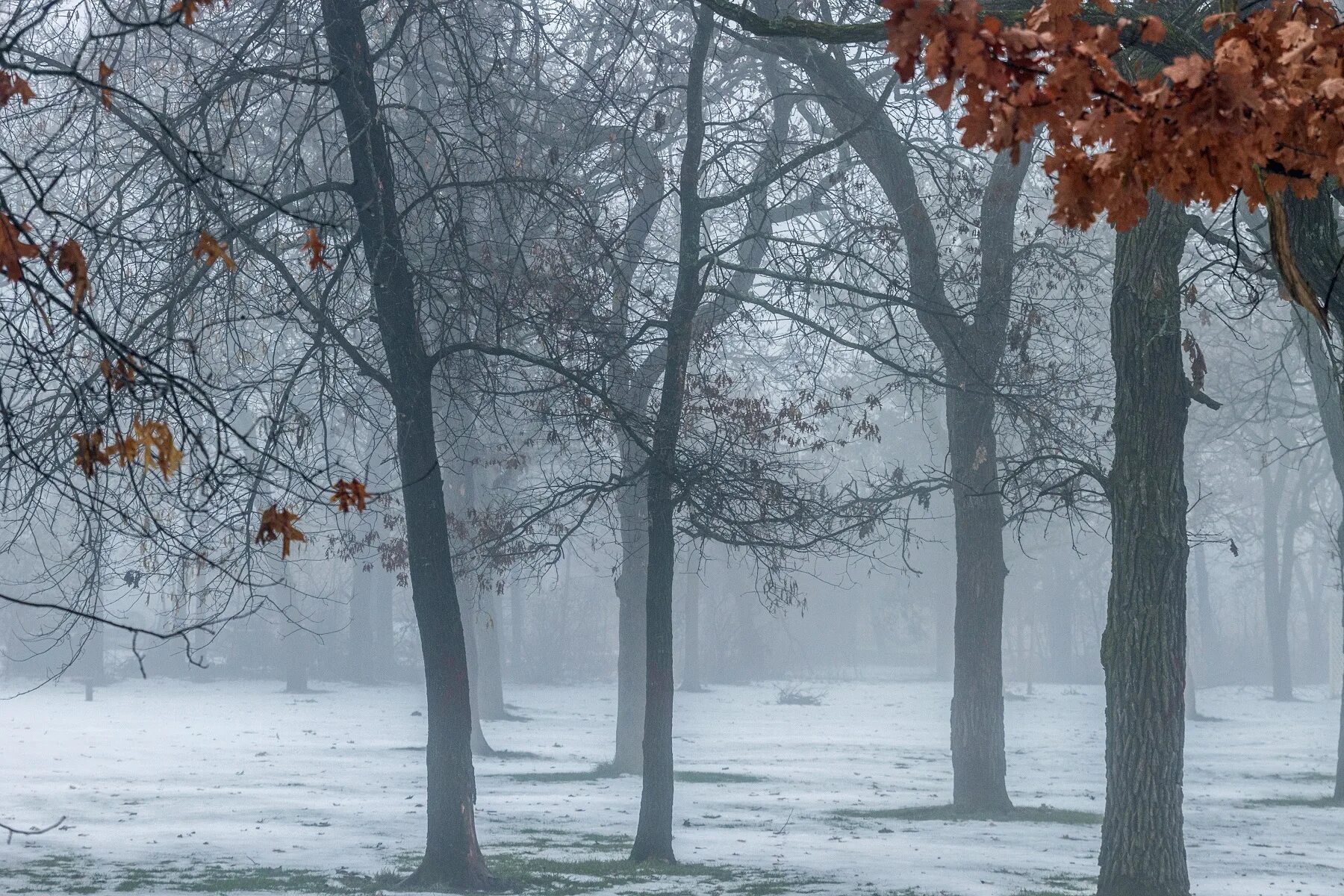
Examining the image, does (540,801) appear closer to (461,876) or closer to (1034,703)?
(461,876)

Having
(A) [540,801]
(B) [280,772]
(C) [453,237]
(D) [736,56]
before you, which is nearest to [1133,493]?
(C) [453,237]

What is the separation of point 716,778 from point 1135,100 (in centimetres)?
1672

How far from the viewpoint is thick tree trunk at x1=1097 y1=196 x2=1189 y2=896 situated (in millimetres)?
9320

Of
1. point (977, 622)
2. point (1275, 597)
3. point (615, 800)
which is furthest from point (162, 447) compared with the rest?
point (1275, 597)

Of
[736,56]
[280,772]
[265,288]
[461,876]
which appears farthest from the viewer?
[280,772]

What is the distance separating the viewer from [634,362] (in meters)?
13.3

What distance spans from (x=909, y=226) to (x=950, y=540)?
97.8 ft

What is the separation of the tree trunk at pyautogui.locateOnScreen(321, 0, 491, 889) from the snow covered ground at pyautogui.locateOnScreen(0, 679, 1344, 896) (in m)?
0.91

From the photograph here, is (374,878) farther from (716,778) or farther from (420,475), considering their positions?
(716,778)

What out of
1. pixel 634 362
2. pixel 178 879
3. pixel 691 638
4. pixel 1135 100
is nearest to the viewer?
pixel 1135 100

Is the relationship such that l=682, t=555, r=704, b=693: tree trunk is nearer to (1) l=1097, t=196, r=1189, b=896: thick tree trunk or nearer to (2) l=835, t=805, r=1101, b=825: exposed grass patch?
(2) l=835, t=805, r=1101, b=825: exposed grass patch

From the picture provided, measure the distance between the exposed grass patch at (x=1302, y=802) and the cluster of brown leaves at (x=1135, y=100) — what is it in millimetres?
15870

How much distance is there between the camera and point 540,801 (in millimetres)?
16594

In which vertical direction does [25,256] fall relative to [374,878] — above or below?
above
